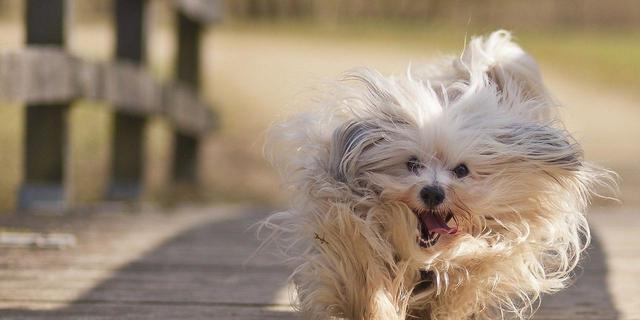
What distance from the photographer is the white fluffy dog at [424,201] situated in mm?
3020

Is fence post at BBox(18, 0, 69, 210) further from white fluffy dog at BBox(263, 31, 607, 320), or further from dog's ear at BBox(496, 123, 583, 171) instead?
dog's ear at BBox(496, 123, 583, 171)

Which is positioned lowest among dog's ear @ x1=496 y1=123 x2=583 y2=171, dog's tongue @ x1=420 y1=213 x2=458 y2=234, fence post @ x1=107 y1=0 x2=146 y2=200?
fence post @ x1=107 y1=0 x2=146 y2=200

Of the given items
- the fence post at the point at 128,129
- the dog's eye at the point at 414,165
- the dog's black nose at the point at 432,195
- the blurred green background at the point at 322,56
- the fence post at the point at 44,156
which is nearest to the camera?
the dog's black nose at the point at 432,195

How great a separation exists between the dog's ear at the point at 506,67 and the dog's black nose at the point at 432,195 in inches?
27.8

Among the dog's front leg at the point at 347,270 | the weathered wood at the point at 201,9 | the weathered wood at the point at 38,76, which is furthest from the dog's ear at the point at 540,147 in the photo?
the weathered wood at the point at 201,9

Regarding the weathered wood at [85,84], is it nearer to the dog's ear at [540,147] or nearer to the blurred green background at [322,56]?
the blurred green background at [322,56]

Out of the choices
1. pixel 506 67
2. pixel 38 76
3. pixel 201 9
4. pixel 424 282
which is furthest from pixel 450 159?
pixel 201 9

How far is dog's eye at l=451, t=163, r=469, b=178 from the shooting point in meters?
3.11

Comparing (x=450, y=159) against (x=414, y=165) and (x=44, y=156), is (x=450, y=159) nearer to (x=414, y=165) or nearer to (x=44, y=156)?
(x=414, y=165)

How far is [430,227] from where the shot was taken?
9.95ft

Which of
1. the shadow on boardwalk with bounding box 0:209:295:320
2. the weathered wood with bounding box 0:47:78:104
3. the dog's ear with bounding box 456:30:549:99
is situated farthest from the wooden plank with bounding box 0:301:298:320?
the weathered wood with bounding box 0:47:78:104

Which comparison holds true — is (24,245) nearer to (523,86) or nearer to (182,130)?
(523,86)

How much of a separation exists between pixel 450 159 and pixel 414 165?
96mm

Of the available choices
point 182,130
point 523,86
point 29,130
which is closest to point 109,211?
point 29,130
